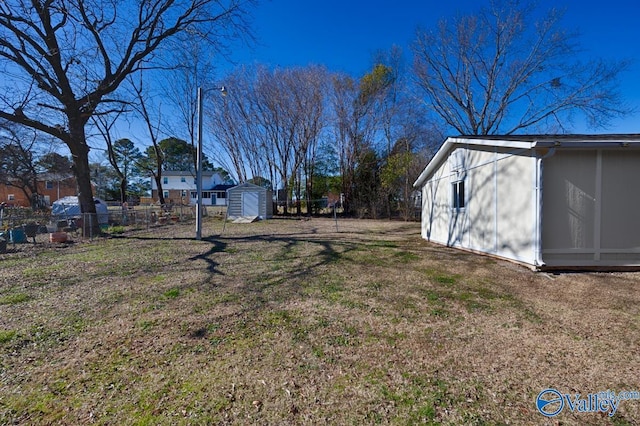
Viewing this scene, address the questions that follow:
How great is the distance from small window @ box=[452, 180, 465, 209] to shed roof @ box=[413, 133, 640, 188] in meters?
1.13

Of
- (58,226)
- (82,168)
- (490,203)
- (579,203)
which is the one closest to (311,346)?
(579,203)

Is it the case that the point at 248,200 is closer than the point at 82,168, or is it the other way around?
the point at 82,168

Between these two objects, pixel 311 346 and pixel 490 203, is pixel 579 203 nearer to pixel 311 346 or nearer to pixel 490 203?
pixel 490 203

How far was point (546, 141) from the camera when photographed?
17.2 feet

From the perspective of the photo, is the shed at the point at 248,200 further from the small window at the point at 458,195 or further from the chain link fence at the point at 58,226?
the small window at the point at 458,195

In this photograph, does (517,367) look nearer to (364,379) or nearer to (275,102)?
(364,379)

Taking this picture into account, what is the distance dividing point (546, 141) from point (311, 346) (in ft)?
18.0

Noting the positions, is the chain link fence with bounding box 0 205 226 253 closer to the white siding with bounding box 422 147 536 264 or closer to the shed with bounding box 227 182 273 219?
the shed with bounding box 227 182 273 219

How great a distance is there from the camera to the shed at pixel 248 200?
20516 millimetres

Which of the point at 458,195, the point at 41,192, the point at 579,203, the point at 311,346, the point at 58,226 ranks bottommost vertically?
the point at 311,346

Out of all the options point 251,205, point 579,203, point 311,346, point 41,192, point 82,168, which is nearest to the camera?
point 311,346

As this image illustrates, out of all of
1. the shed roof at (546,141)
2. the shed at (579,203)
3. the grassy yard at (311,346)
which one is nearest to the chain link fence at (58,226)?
the grassy yard at (311,346)

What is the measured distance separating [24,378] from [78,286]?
9.64 feet

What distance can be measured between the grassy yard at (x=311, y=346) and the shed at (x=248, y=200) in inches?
592
